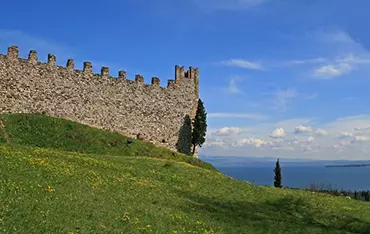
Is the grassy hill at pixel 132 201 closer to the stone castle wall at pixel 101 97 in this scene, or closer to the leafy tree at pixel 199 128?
the stone castle wall at pixel 101 97

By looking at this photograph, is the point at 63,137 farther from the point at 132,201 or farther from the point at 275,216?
the point at 275,216

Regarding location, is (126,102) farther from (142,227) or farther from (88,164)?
(142,227)

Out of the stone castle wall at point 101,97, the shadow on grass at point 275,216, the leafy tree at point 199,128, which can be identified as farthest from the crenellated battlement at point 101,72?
the shadow on grass at point 275,216

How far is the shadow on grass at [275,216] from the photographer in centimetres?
2506

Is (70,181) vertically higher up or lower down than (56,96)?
lower down

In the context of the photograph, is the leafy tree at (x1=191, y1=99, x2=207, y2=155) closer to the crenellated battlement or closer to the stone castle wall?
the stone castle wall

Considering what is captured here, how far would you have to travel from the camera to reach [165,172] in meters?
35.6

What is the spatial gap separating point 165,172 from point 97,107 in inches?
885

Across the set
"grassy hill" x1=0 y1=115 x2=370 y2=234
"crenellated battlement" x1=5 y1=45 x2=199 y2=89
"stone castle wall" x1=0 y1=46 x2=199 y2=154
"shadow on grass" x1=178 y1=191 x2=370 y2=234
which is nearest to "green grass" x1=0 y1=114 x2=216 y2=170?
"grassy hill" x1=0 y1=115 x2=370 y2=234

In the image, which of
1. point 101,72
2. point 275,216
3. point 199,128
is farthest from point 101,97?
point 275,216

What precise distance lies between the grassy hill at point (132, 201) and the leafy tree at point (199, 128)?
88.7ft

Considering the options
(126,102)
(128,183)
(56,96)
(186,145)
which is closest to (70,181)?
Answer: (128,183)

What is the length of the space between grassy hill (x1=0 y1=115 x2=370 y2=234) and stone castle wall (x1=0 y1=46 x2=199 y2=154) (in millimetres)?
4910

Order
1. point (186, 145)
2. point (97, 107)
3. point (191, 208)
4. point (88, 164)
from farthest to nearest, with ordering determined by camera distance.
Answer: point (186, 145) → point (97, 107) → point (88, 164) → point (191, 208)
